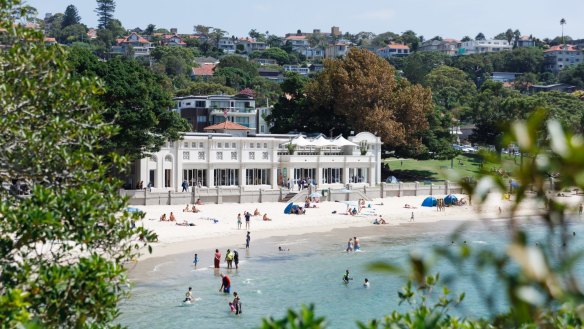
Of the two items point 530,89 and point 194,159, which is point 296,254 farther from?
point 530,89

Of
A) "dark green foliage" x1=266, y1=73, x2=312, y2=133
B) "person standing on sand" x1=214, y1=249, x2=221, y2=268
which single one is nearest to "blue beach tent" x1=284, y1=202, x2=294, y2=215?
"person standing on sand" x1=214, y1=249, x2=221, y2=268

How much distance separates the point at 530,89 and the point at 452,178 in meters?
179

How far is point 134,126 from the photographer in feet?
169

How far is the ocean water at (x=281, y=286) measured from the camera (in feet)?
→ 91.7

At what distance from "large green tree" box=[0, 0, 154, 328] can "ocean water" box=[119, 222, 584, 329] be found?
10416mm

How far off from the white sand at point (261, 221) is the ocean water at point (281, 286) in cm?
216

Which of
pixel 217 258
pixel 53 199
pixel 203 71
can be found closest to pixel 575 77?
pixel 203 71

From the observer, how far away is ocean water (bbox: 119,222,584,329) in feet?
91.7

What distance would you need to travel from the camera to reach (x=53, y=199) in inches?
456

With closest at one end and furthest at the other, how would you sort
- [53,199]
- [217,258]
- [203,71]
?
[53,199] → [217,258] → [203,71]

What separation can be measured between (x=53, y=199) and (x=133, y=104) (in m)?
41.8

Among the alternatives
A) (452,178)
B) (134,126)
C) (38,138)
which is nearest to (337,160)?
(134,126)

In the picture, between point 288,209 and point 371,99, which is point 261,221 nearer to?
point 288,209

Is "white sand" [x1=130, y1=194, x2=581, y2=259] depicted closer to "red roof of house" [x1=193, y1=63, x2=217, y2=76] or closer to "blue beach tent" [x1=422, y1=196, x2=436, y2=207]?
"blue beach tent" [x1=422, y1=196, x2=436, y2=207]
